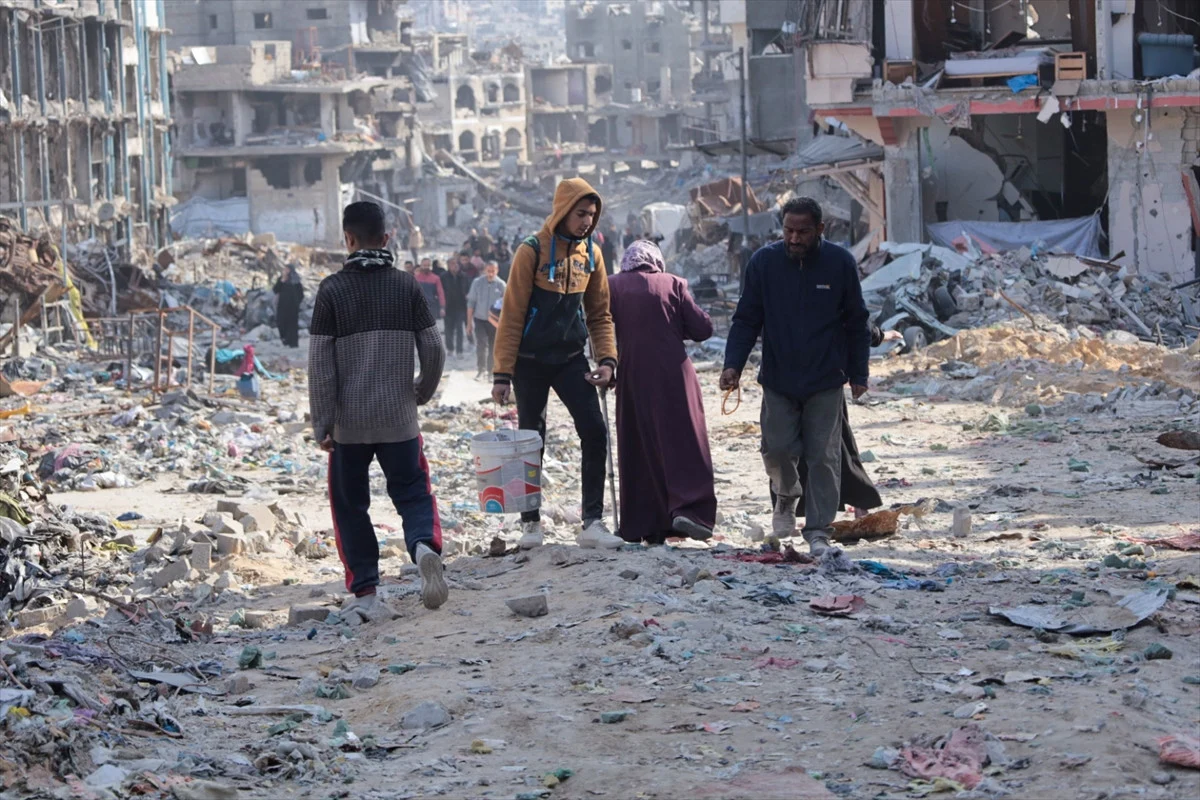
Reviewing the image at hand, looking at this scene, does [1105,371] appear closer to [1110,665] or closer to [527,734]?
[1110,665]

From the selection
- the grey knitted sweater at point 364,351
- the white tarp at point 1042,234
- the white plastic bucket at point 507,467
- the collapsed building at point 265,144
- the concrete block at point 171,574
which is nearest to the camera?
the grey knitted sweater at point 364,351

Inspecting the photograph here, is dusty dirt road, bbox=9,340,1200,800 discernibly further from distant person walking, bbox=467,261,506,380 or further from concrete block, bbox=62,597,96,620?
distant person walking, bbox=467,261,506,380

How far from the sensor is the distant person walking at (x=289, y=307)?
22.9m

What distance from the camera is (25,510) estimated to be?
884cm

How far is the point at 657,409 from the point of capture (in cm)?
753

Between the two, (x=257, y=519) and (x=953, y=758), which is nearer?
(x=953, y=758)

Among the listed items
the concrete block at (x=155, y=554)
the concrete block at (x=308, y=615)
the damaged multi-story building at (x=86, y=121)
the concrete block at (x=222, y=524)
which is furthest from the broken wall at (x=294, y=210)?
the concrete block at (x=308, y=615)

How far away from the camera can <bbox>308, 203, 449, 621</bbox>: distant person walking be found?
20.8ft

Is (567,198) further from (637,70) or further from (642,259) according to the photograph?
(637,70)

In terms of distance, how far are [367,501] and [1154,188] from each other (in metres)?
18.8

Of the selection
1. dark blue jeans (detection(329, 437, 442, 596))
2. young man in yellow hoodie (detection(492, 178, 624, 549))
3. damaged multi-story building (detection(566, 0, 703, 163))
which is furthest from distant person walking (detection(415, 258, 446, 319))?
damaged multi-story building (detection(566, 0, 703, 163))

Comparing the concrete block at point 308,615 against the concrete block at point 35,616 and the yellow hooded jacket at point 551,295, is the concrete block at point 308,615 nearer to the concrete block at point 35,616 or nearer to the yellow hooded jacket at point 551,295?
the yellow hooded jacket at point 551,295

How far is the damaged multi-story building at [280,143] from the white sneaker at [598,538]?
47514 millimetres

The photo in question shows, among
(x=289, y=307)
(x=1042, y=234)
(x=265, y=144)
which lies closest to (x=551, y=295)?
(x=289, y=307)
